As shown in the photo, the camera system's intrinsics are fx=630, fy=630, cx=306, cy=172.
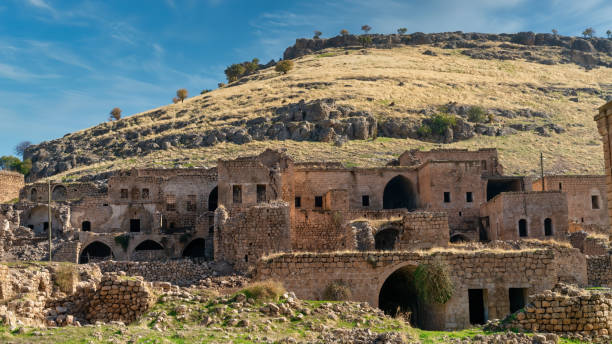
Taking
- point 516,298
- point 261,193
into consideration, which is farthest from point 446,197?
point 516,298

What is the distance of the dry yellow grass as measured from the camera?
211 ft

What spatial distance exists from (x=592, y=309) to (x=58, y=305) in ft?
39.5

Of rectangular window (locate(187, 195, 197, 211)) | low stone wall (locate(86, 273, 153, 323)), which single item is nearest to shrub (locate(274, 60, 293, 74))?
rectangular window (locate(187, 195, 197, 211))

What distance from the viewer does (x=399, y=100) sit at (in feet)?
276

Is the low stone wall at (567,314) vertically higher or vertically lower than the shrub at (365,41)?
lower

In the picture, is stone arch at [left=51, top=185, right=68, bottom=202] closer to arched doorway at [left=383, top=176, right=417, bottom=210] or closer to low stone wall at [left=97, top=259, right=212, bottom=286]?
low stone wall at [left=97, top=259, right=212, bottom=286]

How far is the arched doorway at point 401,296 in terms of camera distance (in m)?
20.1

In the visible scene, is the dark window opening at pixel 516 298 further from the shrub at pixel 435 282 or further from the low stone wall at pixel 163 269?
the low stone wall at pixel 163 269

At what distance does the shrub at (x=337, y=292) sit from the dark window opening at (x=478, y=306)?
13.8 feet

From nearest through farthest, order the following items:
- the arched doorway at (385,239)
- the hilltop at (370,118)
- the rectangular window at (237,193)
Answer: the arched doorway at (385,239) < the rectangular window at (237,193) < the hilltop at (370,118)

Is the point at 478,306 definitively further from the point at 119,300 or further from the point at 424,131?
the point at 424,131

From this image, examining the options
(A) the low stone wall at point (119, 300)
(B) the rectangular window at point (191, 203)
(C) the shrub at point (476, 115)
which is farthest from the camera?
(C) the shrub at point (476, 115)

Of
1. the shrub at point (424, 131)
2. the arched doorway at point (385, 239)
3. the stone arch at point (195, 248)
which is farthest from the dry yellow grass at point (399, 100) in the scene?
the arched doorway at point (385, 239)

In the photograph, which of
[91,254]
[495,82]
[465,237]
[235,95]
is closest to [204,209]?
[91,254]
